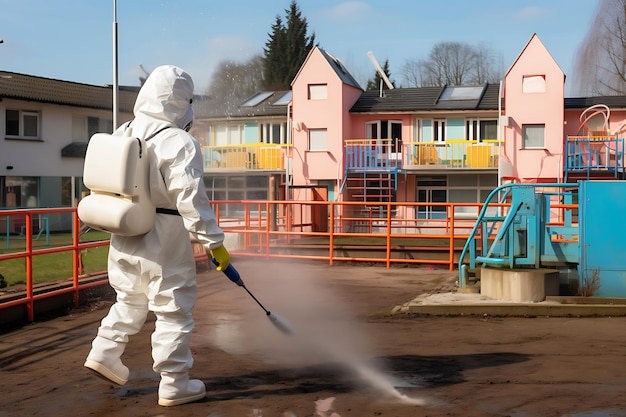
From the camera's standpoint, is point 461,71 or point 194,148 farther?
point 461,71

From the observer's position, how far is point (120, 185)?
4.82 metres

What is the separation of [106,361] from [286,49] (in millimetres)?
54565

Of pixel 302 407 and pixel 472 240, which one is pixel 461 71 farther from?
pixel 302 407

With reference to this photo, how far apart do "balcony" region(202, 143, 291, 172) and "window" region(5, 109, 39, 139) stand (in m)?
7.26

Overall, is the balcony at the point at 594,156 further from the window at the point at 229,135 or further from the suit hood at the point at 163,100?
the suit hood at the point at 163,100

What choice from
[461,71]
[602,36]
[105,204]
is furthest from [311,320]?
[461,71]

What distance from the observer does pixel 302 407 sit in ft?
15.8

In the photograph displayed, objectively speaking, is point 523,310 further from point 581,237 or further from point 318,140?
point 318,140

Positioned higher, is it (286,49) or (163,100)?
(286,49)

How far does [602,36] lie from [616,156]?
1395cm

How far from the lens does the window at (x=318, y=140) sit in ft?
107

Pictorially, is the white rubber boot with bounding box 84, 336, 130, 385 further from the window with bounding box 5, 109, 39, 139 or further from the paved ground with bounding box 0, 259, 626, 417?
the window with bounding box 5, 109, 39, 139

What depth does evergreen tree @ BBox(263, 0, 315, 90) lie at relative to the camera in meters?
56.5

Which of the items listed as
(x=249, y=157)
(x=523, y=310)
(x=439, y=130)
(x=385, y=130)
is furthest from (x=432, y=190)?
(x=523, y=310)
